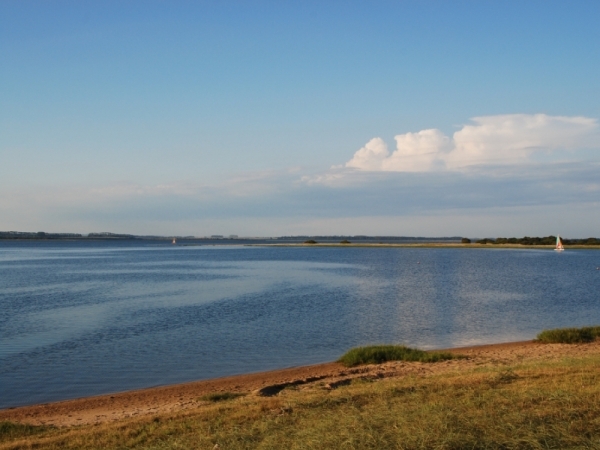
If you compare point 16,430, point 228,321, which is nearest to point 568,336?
point 228,321

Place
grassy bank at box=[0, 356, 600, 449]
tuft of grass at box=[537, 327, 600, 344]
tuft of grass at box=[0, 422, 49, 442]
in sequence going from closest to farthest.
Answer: grassy bank at box=[0, 356, 600, 449] < tuft of grass at box=[0, 422, 49, 442] < tuft of grass at box=[537, 327, 600, 344]

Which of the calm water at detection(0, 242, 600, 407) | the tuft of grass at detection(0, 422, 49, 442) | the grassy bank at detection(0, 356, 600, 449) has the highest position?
the grassy bank at detection(0, 356, 600, 449)

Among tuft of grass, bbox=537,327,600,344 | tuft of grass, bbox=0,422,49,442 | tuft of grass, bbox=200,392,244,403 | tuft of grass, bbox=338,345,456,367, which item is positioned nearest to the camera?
tuft of grass, bbox=0,422,49,442

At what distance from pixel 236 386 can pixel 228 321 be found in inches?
469

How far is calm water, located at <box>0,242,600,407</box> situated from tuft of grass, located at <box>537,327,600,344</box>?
1.86m

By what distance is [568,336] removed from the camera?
68.5ft

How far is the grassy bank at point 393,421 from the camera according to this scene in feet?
24.1

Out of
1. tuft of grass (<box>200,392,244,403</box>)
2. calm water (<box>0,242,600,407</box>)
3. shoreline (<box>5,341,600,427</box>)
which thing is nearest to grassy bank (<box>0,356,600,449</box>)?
tuft of grass (<box>200,392,244,403</box>)

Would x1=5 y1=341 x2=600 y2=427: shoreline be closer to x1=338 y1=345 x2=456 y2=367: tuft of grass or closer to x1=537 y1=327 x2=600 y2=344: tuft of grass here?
x1=338 y1=345 x2=456 y2=367: tuft of grass

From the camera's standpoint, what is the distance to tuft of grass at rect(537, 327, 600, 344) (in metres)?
20.7

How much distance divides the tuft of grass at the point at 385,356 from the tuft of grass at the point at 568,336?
551cm

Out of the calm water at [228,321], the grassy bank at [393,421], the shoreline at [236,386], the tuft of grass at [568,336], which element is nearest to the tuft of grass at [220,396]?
the shoreline at [236,386]

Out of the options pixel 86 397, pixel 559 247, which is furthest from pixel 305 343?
pixel 559 247

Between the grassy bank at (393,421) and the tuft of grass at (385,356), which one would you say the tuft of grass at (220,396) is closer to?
the grassy bank at (393,421)
